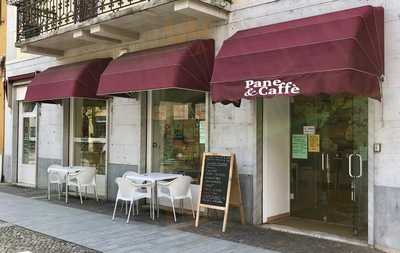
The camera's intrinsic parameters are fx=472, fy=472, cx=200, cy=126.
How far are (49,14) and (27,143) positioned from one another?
4206 mm

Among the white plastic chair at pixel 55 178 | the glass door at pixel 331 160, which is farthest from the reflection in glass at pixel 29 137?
the glass door at pixel 331 160

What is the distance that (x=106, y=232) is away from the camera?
25.1 feet

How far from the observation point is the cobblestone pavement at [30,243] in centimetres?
671

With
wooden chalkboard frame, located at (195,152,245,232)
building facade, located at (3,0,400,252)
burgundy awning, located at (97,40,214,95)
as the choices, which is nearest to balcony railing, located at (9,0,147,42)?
building facade, located at (3,0,400,252)

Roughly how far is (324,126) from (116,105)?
193 inches

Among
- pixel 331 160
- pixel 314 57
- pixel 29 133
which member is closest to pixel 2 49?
pixel 29 133

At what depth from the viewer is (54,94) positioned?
35.7 feet

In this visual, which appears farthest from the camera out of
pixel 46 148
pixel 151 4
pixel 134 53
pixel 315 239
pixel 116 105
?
pixel 46 148

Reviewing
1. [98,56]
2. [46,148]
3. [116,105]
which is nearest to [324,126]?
[116,105]

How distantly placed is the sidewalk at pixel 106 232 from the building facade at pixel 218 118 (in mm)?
1402

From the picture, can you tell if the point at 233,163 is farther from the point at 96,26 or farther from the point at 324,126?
the point at 96,26

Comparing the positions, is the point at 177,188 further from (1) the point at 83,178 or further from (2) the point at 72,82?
(2) the point at 72,82

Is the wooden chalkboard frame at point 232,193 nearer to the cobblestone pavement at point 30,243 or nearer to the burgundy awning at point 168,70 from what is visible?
the burgundy awning at point 168,70

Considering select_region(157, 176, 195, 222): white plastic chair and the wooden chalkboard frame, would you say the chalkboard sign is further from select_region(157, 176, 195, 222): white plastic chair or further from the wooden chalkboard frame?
select_region(157, 176, 195, 222): white plastic chair
